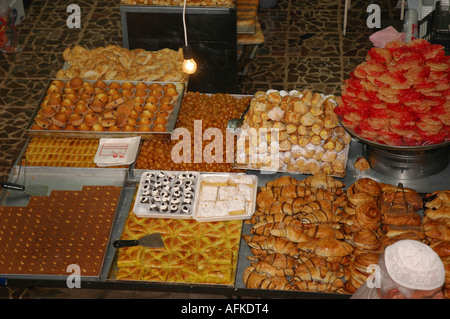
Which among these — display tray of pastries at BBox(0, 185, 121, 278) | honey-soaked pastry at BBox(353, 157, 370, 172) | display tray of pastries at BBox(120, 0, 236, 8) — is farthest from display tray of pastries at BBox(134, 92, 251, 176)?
display tray of pastries at BBox(120, 0, 236, 8)

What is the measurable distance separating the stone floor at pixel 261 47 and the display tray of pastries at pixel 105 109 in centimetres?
164

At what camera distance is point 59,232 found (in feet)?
13.7

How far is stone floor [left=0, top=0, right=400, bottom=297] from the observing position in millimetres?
7566

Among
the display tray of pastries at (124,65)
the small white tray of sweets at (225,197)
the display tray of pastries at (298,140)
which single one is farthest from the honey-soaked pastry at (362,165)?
the display tray of pastries at (124,65)

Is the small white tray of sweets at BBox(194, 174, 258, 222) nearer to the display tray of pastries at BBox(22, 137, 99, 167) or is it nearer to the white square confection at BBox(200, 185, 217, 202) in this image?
the white square confection at BBox(200, 185, 217, 202)

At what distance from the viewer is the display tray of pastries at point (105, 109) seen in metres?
5.07

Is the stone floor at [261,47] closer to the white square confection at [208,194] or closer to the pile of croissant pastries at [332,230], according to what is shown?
the white square confection at [208,194]

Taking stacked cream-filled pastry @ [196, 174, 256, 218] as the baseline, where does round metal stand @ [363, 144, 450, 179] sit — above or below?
above

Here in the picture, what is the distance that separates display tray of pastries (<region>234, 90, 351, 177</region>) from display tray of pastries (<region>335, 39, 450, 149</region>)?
0.37m

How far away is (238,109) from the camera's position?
5.24 metres

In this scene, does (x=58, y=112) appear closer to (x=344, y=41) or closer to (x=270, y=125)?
(x=270, y=125)

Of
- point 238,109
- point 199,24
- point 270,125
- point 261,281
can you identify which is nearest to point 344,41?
point 199,24

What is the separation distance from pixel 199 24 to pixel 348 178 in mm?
3003

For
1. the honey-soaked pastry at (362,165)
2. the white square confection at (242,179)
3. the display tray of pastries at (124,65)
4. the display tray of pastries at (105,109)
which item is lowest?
the white square confection at (242,179)
